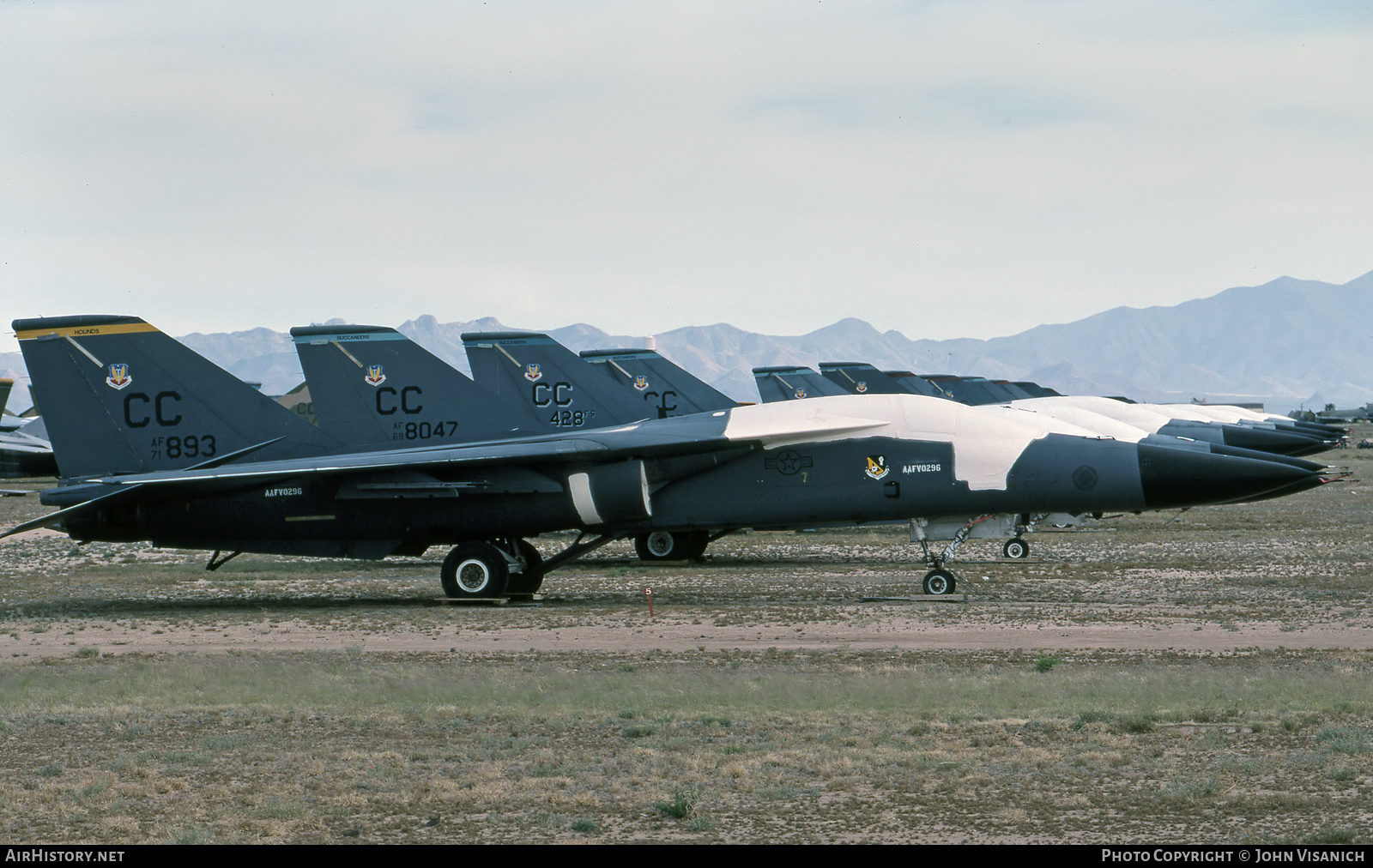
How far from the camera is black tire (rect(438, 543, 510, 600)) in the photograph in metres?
20.1

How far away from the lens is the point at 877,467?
1975 centimetres

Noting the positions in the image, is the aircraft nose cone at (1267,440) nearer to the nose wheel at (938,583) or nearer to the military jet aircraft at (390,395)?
the nose wheel at (938,583)

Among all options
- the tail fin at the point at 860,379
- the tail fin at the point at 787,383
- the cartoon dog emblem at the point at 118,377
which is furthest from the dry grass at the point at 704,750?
the tail fin at the point at 860,379

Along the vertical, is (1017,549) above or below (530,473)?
below

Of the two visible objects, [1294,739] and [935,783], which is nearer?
[935,783]

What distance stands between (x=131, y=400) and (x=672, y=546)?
37.3ft

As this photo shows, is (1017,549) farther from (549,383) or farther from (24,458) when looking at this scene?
(24,458)

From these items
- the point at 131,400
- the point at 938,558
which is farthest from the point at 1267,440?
the point at 131,400

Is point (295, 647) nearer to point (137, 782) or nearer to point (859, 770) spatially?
point (137, 782)

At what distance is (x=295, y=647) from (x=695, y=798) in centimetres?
871

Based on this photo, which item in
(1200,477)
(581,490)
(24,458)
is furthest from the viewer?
(24,458)

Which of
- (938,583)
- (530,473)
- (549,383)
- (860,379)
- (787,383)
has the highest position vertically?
(860,379)
